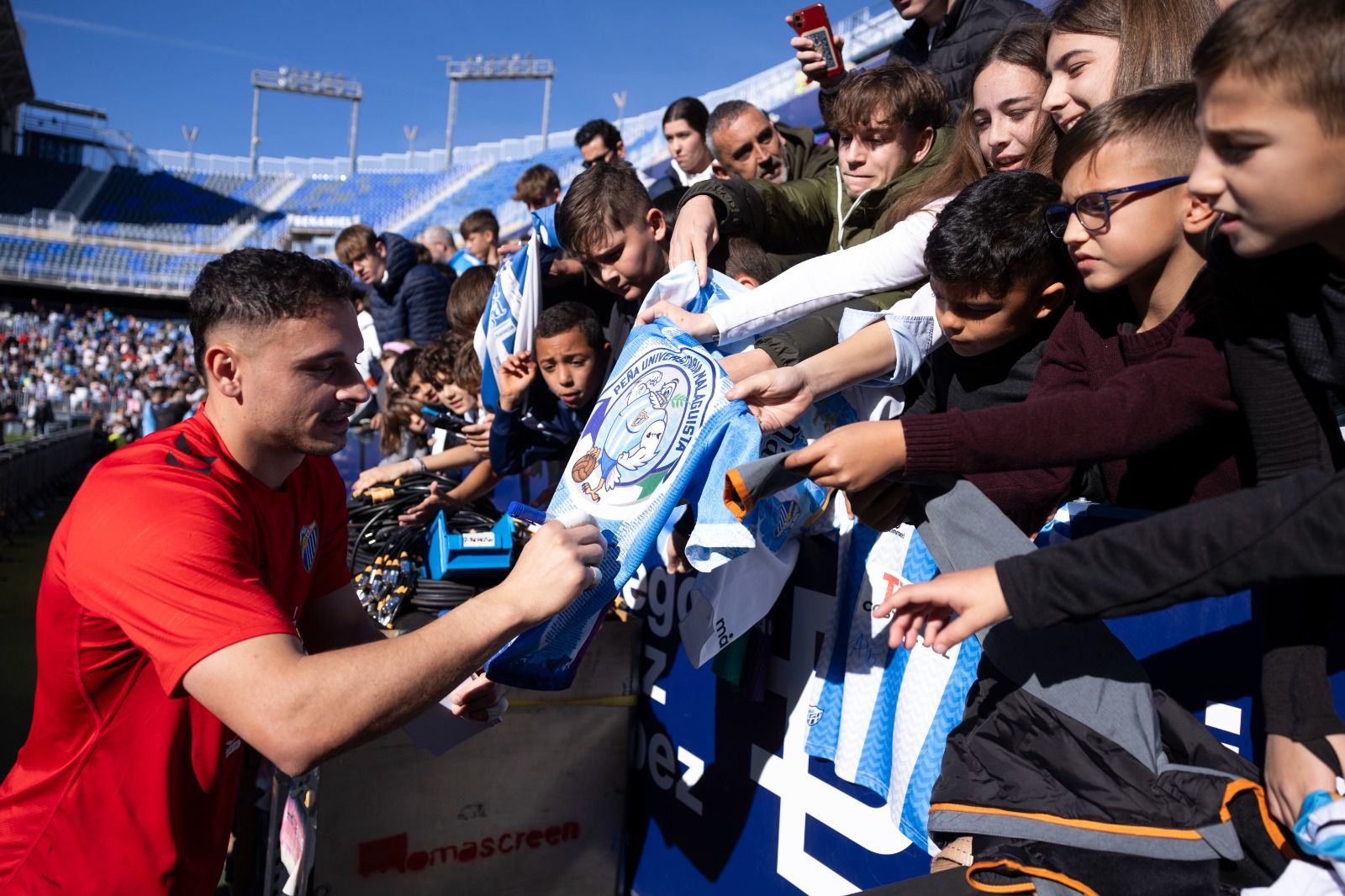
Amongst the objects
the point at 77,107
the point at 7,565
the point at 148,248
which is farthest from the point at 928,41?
the point at 77,107

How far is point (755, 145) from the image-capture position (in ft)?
13.6

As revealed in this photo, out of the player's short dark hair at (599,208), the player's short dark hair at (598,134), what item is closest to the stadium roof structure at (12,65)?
the player's short dark hair at (598,134)

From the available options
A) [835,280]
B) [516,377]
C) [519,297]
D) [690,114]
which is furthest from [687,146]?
[835,280]

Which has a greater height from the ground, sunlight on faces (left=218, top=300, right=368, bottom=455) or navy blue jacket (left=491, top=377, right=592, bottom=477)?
sunlight on faces (left=218, top=300, right=368, bottom=455)

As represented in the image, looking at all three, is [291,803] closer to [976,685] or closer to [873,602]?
[873,602]

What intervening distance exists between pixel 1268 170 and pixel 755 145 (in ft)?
10.4

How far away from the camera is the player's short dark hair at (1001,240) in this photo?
1834mm

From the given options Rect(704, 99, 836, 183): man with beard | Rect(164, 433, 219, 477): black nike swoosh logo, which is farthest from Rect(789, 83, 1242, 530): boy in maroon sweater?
Rect(704, 99, 836, 183): man with beard

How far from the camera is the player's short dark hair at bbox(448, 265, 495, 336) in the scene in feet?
15.1

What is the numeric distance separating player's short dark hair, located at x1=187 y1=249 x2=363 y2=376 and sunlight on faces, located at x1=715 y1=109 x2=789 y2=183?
242 centimetres

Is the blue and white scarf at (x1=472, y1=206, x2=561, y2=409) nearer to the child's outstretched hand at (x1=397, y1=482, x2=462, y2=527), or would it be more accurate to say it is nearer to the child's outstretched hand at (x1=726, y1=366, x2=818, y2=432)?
the child's outstretched hand at (x1=397, y1=482, x2=462, y2=527)

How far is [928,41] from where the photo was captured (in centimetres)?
366

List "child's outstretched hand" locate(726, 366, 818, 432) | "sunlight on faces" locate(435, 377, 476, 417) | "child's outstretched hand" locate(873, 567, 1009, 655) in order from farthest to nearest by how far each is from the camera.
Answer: "sunlight on faces" locate(435, 377, 476, 417), "child's outstretched hand" locate(726, 366, 818, 432), "child's outstretched hand" locate(873, 567, 1009, 655)

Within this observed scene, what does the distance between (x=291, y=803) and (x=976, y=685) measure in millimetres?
1624
